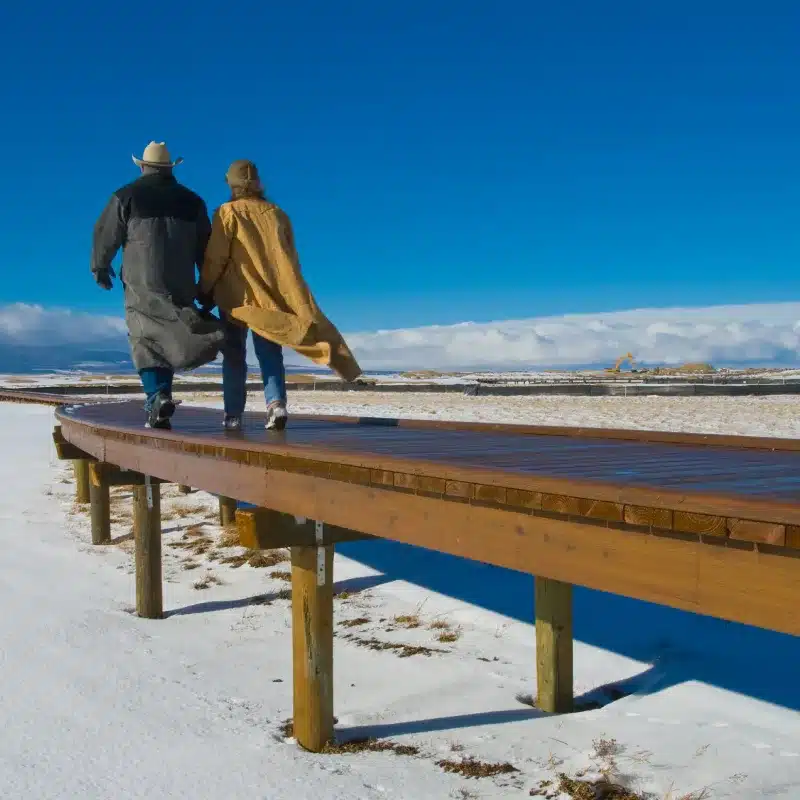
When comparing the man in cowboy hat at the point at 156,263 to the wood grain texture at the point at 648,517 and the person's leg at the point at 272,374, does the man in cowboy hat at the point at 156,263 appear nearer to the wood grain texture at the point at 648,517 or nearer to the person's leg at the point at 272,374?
the person's leg at the point at 272,374

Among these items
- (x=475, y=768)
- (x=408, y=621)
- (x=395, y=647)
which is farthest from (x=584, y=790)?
(x=408, y=621)

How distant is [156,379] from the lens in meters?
6.29

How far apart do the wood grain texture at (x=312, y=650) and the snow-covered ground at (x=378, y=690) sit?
167 mm

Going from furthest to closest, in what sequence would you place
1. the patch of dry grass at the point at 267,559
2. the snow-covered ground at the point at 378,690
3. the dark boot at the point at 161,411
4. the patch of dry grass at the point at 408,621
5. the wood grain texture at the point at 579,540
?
1. the patch of dry grass at the point at 267,559
2. the patch of dry grass at the point at 408,621
3. the dark boot at the point at 161,411
4. the snow-covered ground at the point at 378,690
5. the wood grain texture at the point at 579,540

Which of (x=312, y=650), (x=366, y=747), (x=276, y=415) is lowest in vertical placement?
(x=366, y=747)

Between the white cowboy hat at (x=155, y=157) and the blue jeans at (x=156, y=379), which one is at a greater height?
the white cowboy hat at (x=155, y=157)

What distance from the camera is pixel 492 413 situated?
2323 centimetres

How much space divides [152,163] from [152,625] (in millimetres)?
3694

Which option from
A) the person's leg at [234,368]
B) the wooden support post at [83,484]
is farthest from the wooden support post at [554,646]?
the wooden support post at [83,484]

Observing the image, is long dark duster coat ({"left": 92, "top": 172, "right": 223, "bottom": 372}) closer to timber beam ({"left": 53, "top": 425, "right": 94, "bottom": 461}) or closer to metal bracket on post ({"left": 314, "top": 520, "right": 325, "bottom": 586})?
metal bracket on post ({"left": 314, "top": 520, "right": 325, "bottom": 586})

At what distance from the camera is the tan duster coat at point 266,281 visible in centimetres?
570

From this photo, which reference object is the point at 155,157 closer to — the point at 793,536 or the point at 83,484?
the point at 793,536

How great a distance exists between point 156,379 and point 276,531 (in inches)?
86.2

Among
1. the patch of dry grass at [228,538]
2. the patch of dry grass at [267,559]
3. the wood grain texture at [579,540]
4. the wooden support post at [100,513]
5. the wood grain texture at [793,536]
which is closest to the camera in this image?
the wood grain texture at [793,536]
